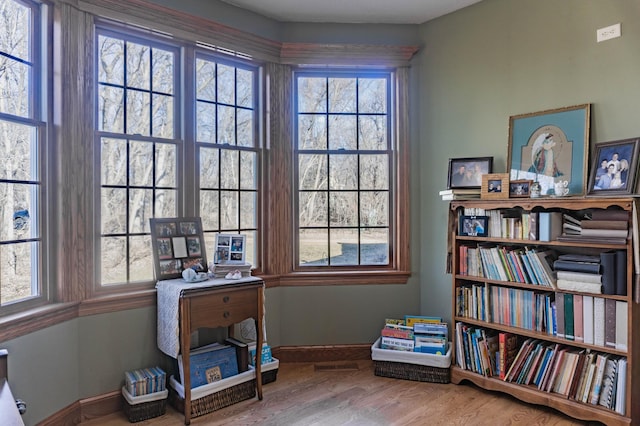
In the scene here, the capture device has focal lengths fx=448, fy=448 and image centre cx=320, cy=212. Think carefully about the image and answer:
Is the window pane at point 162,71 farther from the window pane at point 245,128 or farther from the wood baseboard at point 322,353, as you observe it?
the wood baseboard at point 322,353

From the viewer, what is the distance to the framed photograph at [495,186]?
3.04 meters

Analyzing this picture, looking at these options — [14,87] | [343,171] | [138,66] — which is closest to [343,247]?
[343,171]

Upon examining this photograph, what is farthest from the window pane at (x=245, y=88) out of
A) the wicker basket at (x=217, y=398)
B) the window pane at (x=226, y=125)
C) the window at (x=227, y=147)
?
the wicker basket at (x=217, y=398)

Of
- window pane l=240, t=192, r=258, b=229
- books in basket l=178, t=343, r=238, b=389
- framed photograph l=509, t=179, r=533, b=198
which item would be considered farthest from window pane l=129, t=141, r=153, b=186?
framed photograph l=509, t=179, r=533, b=198

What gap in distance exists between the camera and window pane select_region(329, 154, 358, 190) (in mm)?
3938

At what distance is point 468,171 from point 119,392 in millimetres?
2957

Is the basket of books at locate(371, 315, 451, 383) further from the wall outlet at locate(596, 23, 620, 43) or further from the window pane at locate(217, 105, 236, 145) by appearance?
the wall outlet at locate(596, 23, 620, 43)

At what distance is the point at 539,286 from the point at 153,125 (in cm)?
284

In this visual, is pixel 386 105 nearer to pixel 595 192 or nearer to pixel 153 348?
pixel 595 192

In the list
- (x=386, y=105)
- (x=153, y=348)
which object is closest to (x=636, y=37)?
(x=386, y=105)

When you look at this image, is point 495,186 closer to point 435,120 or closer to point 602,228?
point 602,228

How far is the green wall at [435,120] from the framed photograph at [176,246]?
0.32 m

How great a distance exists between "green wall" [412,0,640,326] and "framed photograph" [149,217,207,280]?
6.28ft

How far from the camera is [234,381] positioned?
119 inches
